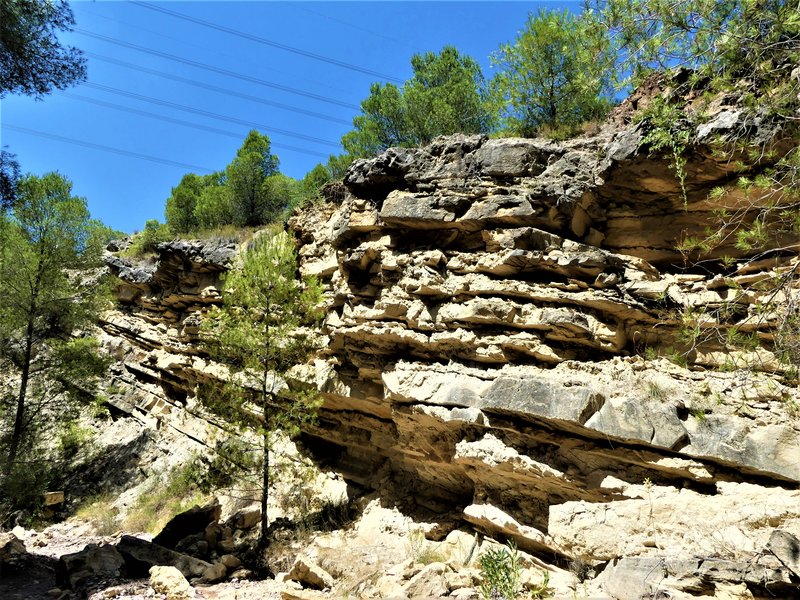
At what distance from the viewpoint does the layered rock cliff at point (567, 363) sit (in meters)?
5.66

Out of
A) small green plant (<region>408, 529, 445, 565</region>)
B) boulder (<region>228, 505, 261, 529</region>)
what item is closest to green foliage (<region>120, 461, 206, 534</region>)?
boulder (<region>228, 505, 261, 529</region>)

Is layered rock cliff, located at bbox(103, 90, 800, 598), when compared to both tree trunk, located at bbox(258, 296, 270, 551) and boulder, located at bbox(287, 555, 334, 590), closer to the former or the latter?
tree trunk, located at bbox(258, 296, 270, 551)

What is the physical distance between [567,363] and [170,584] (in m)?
7.10

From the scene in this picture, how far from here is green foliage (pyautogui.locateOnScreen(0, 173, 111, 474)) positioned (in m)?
11.5

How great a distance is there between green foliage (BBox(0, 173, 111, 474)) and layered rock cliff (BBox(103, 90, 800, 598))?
269 inches

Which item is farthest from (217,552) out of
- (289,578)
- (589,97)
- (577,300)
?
(589,97)

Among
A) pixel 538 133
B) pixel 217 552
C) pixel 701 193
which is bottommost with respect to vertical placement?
pixel 217 552

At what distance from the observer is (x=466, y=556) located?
24.2 ft

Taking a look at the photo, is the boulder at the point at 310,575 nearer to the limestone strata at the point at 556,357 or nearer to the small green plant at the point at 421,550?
the small green plant at the point at 421,550

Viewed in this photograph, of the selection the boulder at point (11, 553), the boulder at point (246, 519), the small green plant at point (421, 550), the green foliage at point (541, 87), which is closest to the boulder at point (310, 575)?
the small green plant at point (421, 550)

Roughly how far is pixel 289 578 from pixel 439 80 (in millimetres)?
14890

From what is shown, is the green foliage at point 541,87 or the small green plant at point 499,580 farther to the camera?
the green foliage at point 541,87

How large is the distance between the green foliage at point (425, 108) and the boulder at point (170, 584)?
498 inches

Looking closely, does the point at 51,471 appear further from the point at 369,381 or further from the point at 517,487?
the point at 517,487
